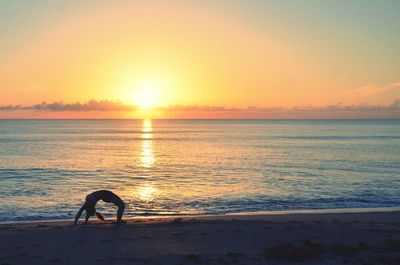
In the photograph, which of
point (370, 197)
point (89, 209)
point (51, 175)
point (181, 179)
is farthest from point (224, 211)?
point (51, 175)

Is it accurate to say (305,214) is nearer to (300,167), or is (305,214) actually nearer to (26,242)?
(26,242)

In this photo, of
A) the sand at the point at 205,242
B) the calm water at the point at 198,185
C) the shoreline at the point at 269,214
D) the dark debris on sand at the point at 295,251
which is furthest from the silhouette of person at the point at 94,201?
the dark debris on sand at the point at 295,251

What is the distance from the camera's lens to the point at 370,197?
78.9 feet

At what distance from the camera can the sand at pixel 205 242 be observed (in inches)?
437

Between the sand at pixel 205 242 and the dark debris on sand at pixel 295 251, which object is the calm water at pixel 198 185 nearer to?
the sand at pixel 205 242

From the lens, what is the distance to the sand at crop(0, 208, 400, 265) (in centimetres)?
1110

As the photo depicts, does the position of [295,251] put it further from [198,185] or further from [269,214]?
[198,185]

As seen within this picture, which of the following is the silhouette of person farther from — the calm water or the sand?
the calm water

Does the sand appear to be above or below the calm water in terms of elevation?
above

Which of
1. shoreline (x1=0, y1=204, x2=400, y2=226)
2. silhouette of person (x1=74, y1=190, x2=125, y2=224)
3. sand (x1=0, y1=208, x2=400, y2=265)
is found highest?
silhouette of person (x1=74, y1=190, x2=125, y2=224)

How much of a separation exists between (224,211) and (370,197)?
9.01 metres

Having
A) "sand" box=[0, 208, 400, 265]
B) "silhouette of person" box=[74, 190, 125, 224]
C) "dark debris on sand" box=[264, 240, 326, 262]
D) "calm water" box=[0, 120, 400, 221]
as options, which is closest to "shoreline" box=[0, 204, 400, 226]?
"calm water" box=[0, 120, 400, 221]

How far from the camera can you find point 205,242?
12844 mm

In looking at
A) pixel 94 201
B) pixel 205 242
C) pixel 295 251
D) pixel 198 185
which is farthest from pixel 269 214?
pixel 198 185
